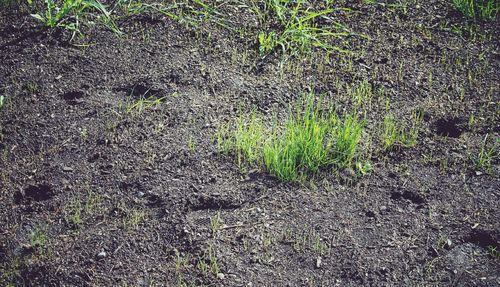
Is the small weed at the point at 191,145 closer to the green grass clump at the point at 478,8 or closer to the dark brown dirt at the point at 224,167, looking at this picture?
the dark brown dirt at the point at 224,167

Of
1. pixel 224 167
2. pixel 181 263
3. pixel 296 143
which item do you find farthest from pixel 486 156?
pixel 181 263

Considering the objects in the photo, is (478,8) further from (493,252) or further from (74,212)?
(74,212)

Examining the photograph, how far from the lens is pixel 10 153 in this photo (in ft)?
9.63

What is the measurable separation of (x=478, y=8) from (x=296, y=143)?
1568 millimetres

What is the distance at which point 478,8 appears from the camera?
373cm

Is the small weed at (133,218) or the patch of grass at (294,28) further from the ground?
the patch of grass at (294,28)

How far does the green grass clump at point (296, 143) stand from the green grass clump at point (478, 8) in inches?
44.5

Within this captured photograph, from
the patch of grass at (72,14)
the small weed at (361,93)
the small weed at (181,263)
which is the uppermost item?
the patch of grass at (72,14)

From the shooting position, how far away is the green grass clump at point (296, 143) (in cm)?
286

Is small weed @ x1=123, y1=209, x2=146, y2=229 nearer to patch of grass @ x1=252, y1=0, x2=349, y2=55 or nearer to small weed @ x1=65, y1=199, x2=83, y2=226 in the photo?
small weed @ x1=65, y1=199, x2=83, y2=226

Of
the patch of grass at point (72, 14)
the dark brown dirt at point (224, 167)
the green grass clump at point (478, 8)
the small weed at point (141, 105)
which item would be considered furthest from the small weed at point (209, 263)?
the green grass clump at point (478, 8)

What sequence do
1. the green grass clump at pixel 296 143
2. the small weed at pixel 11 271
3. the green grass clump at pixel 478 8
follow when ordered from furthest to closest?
the green grass clump at pixel 478 8 → the green grass clump at pixel 296 143 → the small weed at pixel 11 271

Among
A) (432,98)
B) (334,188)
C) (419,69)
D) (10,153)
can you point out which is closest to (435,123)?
(432,98)

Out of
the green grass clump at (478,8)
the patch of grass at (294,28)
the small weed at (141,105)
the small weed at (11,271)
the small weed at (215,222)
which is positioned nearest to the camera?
the small weed at (11,271)
